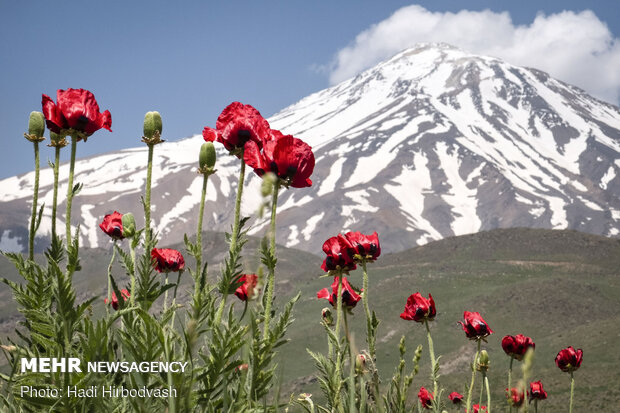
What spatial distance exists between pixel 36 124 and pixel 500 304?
61365mm

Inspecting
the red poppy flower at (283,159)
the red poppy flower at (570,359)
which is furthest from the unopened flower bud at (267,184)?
the red poppy flower at (570,359)

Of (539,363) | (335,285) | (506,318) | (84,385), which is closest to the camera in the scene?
(84,385)

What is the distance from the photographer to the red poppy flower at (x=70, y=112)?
2.45 meters

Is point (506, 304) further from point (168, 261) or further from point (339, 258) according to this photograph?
point (339, 258)

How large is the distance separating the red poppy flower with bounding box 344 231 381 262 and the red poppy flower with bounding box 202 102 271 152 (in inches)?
32.8

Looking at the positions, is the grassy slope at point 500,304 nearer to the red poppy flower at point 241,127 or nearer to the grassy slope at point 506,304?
the grassy slope at point 506,304

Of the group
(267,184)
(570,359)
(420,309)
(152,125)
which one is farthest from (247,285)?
(570,359)

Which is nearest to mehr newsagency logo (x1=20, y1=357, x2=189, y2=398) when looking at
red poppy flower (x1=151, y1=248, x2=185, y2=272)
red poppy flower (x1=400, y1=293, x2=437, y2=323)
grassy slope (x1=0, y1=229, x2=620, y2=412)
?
red poppy flower (x1=151, y1=248, x2=185, y2=272)

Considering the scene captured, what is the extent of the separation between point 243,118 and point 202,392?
1.17 m

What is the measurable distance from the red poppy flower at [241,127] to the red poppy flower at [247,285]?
0.56 m

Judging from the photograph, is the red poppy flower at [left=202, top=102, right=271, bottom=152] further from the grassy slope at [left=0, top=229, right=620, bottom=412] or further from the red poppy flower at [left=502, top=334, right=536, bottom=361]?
the grassy slope at [left=0, top=229, right=620, bottom=412]

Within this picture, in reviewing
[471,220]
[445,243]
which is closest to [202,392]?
[445,243]

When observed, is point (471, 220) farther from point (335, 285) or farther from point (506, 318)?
point (335, 285)

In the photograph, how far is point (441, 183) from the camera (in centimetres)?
19688
